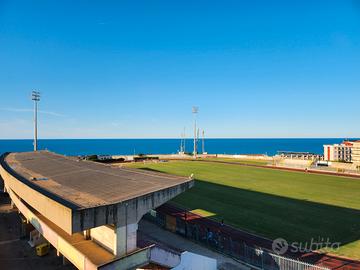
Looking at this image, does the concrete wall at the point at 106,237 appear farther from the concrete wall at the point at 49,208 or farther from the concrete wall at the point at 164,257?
the concrete wall at the point at 49,208

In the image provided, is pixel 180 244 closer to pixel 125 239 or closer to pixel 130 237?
pixel 130 237

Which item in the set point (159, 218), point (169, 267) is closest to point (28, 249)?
point (159, 218)

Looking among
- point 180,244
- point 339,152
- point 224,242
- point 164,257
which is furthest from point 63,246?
point 339,152

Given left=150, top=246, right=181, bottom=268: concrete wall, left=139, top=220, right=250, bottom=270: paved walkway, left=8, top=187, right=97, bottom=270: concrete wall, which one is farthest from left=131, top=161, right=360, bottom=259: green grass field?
left=8, top=187, right=97, bottom=270: concrete wall

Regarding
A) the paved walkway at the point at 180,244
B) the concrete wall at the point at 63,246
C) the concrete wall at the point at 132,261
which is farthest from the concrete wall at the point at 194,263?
the concrete wall at the point at 63,246

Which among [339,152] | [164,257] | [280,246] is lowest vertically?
[280,246]

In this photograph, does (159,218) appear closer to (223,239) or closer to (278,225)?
(223,239)
